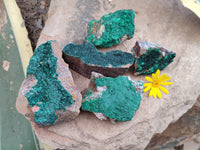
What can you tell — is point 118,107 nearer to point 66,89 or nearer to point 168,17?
point 66,89

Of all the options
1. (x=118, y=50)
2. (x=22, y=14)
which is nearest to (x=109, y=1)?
(x=118, y=50)

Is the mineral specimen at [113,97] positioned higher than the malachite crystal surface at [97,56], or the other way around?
the malachite crystal surface at [97,56]

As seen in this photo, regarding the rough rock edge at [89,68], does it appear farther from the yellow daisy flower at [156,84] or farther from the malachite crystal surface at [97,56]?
the yellow daisy flower at [156,84]

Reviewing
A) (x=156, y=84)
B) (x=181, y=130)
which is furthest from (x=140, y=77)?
(x=181, y=130)

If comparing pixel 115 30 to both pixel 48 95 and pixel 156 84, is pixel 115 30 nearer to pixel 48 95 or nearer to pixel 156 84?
pixel 156 84

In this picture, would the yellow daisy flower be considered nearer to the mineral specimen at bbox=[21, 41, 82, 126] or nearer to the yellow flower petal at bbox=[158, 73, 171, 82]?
the yellow flower petal at bbox=[158, 73, 171, 82]

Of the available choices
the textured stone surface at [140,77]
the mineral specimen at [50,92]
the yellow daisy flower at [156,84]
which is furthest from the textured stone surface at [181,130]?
the mineral specimen at [50,92]
